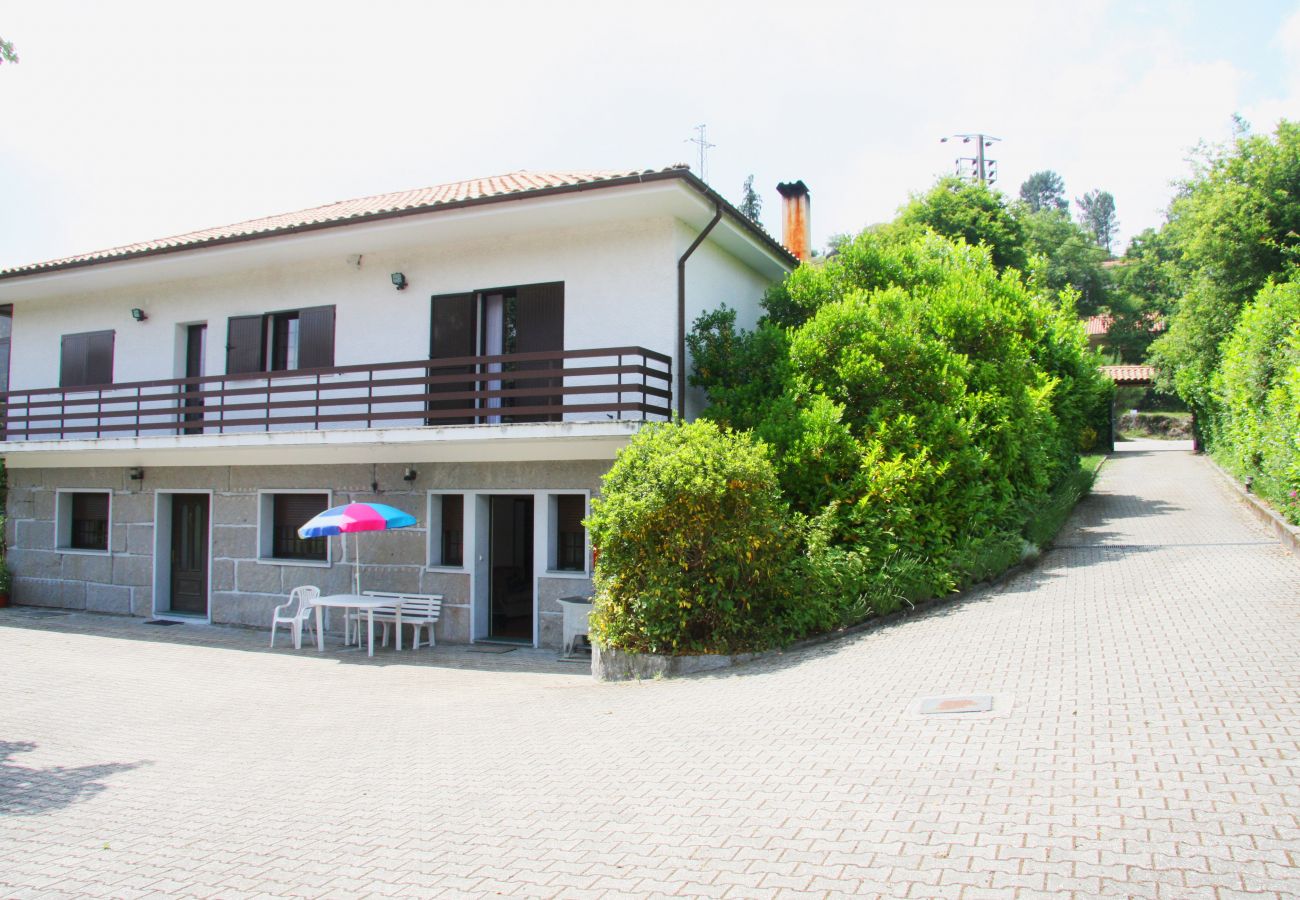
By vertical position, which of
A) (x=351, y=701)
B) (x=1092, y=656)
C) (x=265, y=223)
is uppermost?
(x=265, y=223)

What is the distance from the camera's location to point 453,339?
1307cm

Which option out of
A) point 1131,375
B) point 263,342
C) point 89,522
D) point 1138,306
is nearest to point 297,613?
point 263,342

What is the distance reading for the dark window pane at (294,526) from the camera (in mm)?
14102

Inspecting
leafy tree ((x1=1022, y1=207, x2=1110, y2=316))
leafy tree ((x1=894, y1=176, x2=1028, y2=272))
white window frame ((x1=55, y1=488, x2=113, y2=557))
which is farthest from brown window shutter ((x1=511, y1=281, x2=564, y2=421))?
leafy tree ((x1=1022, y1=207, x2=1110, y2=316))

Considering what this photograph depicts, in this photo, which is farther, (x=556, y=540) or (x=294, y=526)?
(x=294, y=526)

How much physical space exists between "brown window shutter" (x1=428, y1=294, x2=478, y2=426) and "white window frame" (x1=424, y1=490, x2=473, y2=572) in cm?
114

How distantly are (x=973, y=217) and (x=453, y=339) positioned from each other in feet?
52.9

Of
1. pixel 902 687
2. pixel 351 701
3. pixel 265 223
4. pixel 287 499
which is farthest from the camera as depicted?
pixel 265 223

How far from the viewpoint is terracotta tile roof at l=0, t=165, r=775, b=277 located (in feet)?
37.4

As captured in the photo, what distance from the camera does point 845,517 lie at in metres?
10.3

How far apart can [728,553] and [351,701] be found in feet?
14.2

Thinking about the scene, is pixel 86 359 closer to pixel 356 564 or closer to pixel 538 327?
pixel 356 564

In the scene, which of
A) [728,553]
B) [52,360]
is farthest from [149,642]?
[728,553]

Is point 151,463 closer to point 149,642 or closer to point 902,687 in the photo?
point 149,642
